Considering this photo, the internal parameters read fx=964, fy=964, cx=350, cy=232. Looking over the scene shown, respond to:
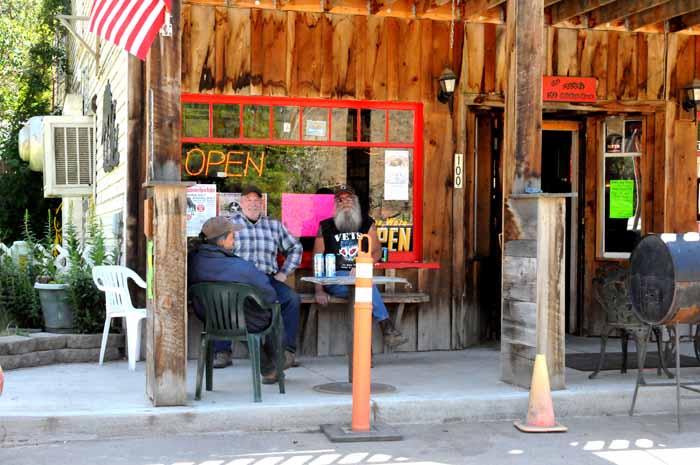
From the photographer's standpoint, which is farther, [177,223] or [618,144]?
[618,144]

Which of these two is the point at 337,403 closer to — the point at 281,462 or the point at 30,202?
the point at 281,462

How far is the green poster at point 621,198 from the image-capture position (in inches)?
428

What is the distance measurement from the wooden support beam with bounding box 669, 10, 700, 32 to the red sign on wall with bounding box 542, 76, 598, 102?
3.54 ft

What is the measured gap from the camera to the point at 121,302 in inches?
351

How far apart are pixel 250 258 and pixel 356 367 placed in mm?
2749

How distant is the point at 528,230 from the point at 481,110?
2.91m

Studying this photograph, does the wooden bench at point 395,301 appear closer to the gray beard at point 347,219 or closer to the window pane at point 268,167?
the gray beard at point 347,219

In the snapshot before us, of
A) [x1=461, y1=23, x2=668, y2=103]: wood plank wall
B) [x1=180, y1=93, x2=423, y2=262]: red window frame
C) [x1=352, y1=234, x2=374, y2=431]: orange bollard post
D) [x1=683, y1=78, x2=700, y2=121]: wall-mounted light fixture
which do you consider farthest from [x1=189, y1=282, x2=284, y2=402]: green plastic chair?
[x1=683, y1=78, x2=700, y2=121]: wall-mounted light fixture

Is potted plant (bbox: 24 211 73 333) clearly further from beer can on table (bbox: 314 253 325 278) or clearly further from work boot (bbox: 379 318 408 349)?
work boot (bbox: 379 318 408 349)

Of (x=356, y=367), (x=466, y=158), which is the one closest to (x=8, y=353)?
(x=356, y=367)

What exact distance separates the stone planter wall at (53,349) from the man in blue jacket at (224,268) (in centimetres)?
227

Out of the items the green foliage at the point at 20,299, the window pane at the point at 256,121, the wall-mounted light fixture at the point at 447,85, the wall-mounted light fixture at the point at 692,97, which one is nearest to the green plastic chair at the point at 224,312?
the window pane at the point at 256,121

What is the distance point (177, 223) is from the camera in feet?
22.8

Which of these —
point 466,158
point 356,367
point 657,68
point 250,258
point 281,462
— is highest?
point 657,68
